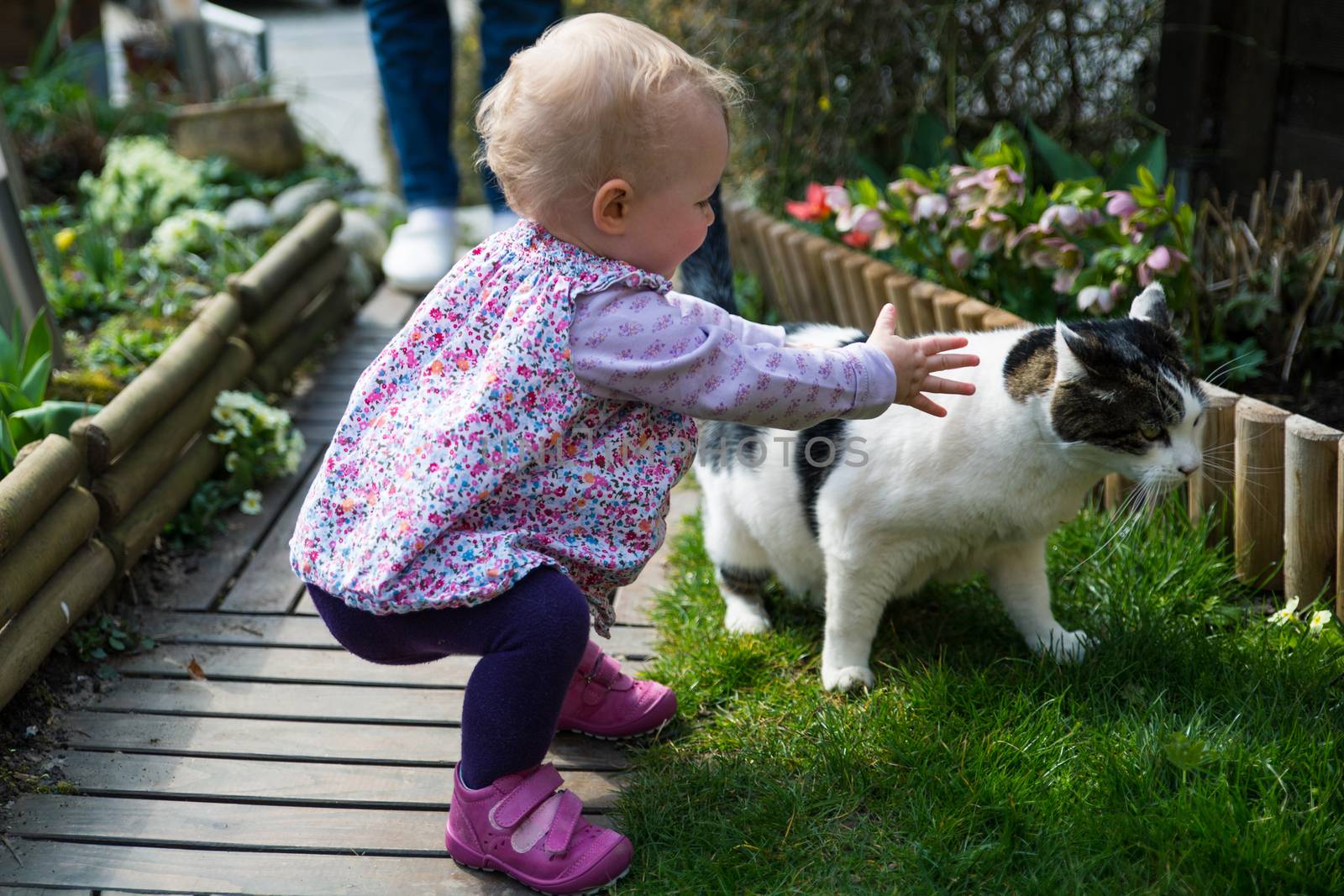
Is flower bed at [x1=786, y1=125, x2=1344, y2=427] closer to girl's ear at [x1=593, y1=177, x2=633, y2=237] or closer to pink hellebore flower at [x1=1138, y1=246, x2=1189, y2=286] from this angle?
pink hellebore flower at [x1=1138, y1=246, x2=1189, y2=286]

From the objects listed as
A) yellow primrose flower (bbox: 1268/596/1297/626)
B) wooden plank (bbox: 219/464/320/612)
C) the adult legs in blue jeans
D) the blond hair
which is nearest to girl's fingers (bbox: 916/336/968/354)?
the blond hair

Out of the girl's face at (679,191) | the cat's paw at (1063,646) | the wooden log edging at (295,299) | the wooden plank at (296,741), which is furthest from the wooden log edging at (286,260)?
the cat's paw at (1063,646)

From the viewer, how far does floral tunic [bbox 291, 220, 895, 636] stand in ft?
6.20

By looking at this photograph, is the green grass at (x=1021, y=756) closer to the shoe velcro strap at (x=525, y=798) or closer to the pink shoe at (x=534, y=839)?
the pink shoe at (x=534, y=839)

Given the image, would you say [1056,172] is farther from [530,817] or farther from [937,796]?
[530,817]

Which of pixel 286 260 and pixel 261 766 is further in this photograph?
pixel 286 260

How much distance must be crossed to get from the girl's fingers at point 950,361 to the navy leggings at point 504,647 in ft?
2.29

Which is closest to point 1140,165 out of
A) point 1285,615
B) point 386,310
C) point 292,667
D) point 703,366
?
point 1285,615

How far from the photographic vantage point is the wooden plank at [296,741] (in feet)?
7.91

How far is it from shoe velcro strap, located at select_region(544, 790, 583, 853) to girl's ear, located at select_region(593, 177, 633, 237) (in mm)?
977

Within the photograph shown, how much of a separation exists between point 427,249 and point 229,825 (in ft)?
9.30

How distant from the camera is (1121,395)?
6.86 feet

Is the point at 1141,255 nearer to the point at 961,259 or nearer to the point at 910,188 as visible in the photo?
the point at 961,259

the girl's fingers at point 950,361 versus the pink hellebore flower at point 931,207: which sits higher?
the girl's fingers at point 950,361
